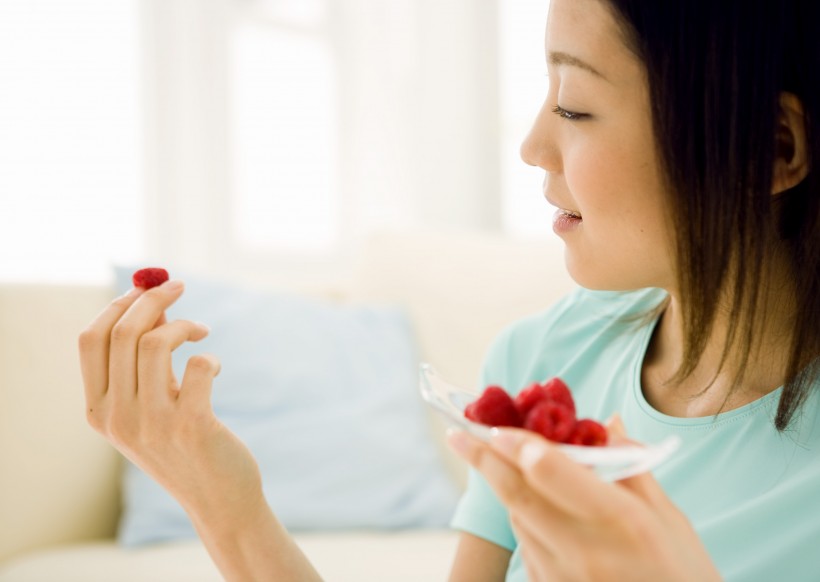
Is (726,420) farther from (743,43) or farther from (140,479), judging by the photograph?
(140,479)

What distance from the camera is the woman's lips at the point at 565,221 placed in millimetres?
931

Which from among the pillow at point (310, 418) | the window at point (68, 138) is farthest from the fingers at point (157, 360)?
the window at point (68, 138)

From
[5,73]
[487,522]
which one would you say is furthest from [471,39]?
[487,522]

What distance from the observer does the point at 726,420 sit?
94 centimetres

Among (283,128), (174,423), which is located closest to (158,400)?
(174,423)

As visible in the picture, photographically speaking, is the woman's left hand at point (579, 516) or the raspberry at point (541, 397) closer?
the woman's left hand at point (579, 516)

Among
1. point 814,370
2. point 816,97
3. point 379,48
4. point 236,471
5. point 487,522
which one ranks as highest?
point 379,48

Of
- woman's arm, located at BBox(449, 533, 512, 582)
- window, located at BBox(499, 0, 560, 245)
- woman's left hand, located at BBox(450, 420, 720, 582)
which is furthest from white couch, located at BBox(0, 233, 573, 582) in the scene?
window, located at BBox(499, 0, 560, 245)

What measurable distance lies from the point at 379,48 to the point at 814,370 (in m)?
3.28

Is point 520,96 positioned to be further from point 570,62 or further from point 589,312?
point 570,62

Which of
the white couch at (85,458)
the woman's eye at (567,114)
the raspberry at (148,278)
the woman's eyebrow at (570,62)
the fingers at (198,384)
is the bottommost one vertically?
the white couch at (85,458)

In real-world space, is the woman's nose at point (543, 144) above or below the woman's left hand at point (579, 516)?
above

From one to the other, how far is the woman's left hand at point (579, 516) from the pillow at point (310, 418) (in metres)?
1.11

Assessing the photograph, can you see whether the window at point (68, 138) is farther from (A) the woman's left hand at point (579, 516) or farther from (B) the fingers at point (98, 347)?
(A) the woman's left hand at point (579, 516)
